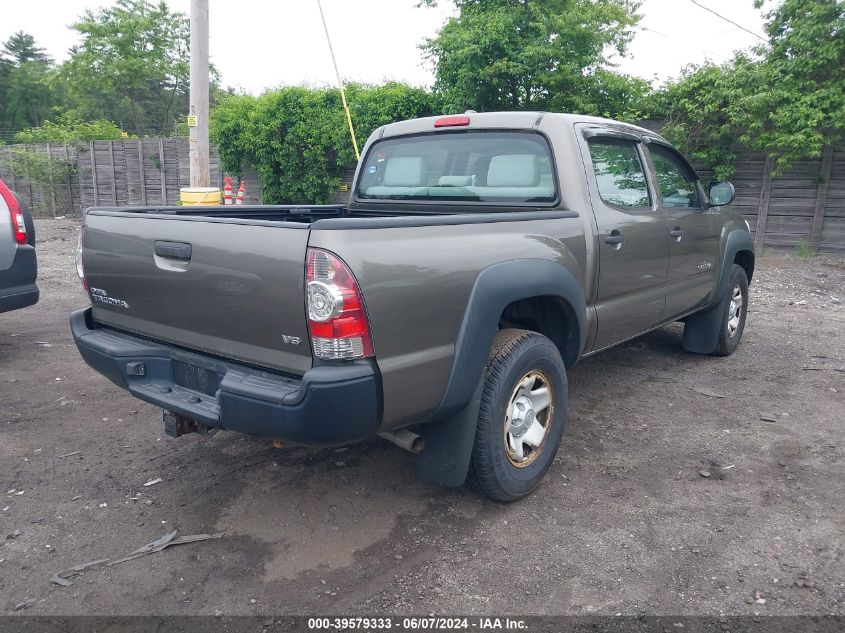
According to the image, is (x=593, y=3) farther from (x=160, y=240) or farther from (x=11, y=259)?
(x=160, y=240)

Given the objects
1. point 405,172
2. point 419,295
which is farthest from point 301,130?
point 419,295

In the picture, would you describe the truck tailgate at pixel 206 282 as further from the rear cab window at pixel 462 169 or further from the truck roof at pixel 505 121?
the truck roof at pixel 505 121

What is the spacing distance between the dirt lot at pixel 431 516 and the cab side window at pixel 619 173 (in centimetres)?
147

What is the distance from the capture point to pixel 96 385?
5.08m

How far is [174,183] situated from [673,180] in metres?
16.7

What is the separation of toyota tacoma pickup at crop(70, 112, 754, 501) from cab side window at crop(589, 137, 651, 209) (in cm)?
2

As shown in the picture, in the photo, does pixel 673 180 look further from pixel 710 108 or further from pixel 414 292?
pixel 710 108

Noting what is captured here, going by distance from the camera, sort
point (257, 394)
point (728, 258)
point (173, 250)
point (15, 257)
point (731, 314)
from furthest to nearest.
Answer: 1. point (731, 314)
2. point (728, 258)
3. point (15, 257)
4. point (173, 250)
5. point (257, 394)

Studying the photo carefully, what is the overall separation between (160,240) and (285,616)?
1.63 m

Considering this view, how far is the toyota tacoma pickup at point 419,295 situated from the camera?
Result: 2.46 metres

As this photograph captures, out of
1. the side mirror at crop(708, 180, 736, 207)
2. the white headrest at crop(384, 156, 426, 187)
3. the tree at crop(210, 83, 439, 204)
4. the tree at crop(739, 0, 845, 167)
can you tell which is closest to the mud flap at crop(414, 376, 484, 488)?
the white headrest at crop(384, 156, 426, 187)

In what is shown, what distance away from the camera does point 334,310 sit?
7.82 ft

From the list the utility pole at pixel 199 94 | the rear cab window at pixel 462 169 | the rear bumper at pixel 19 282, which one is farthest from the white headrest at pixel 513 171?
the utility pole at pixel 199 94

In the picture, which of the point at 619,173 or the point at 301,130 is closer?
the point at 619,173
